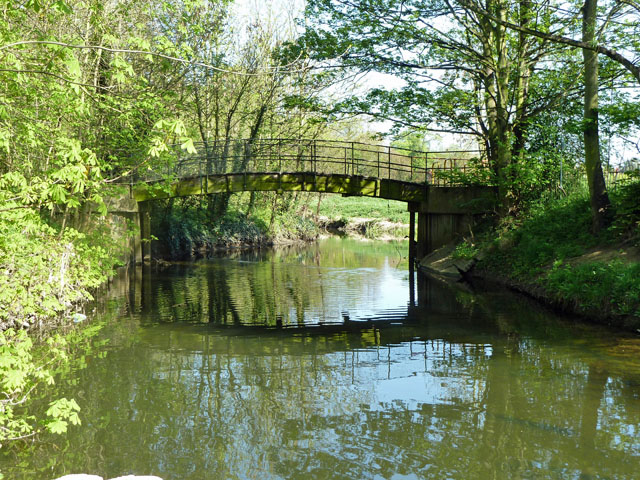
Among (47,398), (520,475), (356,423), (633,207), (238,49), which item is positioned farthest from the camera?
(238,49)

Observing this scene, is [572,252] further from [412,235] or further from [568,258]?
[412,235]

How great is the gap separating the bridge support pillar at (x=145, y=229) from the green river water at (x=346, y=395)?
873cm

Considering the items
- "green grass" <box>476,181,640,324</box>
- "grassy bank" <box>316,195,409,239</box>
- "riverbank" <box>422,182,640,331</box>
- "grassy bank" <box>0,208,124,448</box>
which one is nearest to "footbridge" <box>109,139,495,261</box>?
"riverbank" <box>422,182,640,331</box>

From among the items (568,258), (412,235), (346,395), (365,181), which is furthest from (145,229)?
(346,395)

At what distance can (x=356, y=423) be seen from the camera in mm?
6816

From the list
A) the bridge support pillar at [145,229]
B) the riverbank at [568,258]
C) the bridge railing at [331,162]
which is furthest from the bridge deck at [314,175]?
the riverbank at [568,258]

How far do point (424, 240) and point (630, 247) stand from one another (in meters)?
10.3

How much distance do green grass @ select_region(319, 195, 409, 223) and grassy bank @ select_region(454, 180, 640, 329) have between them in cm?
2446

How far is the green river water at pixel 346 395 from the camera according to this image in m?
5.80

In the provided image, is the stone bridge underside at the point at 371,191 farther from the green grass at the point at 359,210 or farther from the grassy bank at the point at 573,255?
the green grass at the point at 359,210

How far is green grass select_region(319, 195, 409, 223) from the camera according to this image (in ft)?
148

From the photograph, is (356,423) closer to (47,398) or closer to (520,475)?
(520,475)

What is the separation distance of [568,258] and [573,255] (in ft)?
0.45

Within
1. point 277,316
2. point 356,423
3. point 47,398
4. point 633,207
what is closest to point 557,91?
point 633,207
